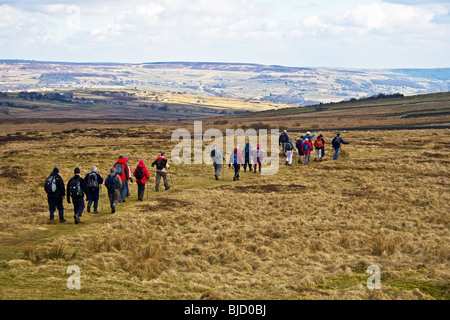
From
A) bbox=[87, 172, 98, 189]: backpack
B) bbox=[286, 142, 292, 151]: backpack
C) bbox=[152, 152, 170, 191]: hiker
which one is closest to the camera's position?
Result: bbox=[87, 172, 98, 189]: backpack

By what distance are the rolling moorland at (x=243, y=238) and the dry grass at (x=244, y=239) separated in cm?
4

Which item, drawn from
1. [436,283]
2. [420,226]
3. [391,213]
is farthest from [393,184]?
[436,283]

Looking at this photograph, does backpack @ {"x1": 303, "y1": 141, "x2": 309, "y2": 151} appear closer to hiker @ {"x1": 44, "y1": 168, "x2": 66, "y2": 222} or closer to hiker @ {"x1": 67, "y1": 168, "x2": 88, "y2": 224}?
hiker @ {"x1": 67, "y1": 168, "x2": 88, "y2": 224}

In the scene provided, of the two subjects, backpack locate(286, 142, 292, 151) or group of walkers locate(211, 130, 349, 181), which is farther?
backpack locate(286, 142, 292, 151)

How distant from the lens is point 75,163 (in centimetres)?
3562

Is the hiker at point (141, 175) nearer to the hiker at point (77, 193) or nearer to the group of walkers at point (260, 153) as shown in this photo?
the hiker at point (77, 193)

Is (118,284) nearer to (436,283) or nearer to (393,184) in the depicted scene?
(436,283)

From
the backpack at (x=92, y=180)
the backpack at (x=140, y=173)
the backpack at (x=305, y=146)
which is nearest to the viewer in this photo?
the backpack at (x=92, y=180)

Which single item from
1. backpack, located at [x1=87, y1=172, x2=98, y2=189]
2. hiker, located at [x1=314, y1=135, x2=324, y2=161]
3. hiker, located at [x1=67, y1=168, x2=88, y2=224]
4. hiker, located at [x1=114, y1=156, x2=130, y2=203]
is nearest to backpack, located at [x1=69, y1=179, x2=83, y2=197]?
hiker, located at [x1=67, y1=168, x2=88, y2=224]

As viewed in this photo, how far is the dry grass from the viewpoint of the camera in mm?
11891

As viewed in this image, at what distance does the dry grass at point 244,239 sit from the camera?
11891 mm

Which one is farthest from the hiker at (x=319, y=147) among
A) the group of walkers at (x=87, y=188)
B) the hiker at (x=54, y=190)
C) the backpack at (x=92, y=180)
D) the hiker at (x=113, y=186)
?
the hiker at (x=54, y=190)

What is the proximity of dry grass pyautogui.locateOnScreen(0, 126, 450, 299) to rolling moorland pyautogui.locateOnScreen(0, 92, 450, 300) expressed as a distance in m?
0.04

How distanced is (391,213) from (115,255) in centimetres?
1172
